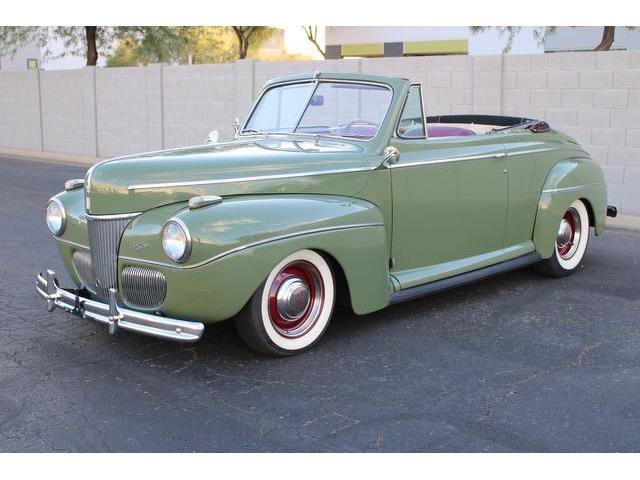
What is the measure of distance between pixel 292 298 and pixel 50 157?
16.3m

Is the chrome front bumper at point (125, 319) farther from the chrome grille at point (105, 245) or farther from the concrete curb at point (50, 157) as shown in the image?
the concrete curb at point (50, 157)

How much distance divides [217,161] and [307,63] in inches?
389

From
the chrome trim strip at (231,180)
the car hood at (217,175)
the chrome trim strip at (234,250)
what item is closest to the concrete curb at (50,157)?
the car hood at (217,175)

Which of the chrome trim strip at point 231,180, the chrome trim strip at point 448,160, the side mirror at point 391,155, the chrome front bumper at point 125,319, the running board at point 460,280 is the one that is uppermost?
the side mirror at point 391,155

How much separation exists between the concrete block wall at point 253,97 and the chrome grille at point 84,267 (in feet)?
24.7

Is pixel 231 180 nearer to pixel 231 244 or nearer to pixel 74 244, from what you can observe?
pixel 231 244

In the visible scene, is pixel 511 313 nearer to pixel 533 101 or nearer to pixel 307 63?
pixel 533 101

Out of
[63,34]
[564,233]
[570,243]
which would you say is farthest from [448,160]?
[63,34]

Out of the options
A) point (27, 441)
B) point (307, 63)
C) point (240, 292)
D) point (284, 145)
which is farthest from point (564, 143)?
point (307, 63)

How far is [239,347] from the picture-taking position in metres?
4.73

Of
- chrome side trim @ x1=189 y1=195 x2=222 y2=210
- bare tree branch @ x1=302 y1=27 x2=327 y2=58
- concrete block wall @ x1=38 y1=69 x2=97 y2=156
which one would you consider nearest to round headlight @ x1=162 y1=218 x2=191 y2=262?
chrome side trim @ x1=189 y1=195 x2=222 y2=210

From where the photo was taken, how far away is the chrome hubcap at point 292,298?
445cm

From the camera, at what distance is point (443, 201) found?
17.7 ft

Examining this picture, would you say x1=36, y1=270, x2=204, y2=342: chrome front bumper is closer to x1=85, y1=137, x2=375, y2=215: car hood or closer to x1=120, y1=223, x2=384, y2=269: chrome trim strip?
x1=120, y1=223, x2=384, y2=269: chrome trim strip
